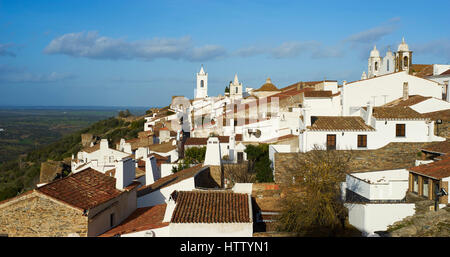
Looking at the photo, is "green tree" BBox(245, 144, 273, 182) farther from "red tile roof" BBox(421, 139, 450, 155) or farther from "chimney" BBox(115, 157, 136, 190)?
"chimney" BBox(115, 157, 136, 190)

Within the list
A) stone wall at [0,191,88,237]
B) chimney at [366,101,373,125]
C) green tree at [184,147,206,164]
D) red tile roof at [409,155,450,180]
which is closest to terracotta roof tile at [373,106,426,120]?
chimney at [366,101,373,125]

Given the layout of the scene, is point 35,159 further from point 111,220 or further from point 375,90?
point 111,220

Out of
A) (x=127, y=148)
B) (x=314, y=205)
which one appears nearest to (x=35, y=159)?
(x=127, y=148)

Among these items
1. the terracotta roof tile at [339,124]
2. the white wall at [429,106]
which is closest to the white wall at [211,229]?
the terracotta roof tile at [339,124]

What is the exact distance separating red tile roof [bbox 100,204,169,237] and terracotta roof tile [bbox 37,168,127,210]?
95 centimetres

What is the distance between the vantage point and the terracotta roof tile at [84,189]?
11.2 meters

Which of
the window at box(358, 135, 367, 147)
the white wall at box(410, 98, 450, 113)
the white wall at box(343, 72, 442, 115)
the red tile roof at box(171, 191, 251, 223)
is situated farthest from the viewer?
the white wall at box(343, 72, 442, 115)

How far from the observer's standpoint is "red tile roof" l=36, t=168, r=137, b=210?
11172 mm

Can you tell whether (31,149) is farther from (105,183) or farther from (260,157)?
(105,183)

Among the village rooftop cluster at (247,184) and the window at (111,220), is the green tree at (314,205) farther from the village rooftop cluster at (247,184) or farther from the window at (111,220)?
the window at (111,220)

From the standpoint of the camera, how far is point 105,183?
1341 centimetres
